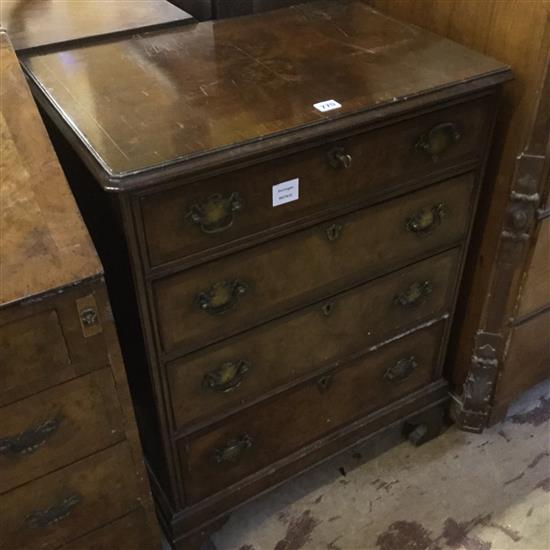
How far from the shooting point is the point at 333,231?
118cm

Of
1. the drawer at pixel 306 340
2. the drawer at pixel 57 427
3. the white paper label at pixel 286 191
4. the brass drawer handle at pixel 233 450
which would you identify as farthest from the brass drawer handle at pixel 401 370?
the drawer at pixel 57 427

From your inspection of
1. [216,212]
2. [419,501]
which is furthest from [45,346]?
[419,501]

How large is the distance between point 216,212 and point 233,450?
1.82 feet

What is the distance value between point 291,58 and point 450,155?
341mm

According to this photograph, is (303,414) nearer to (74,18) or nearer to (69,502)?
(69,502)

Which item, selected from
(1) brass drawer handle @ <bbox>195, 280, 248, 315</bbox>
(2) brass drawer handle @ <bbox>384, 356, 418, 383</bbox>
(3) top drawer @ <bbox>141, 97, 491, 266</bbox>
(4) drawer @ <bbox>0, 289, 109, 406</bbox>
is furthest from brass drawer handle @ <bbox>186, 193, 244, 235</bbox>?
(2) brass drawer handle @ <bbox>384, 356, 418, 383</bbox>

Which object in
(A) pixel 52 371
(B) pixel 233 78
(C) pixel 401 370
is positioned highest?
(B) pixel 233 78

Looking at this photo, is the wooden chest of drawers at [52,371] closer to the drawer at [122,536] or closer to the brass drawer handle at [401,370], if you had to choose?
the drawer at [122,536]

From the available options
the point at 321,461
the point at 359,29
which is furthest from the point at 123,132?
the point at 321,461

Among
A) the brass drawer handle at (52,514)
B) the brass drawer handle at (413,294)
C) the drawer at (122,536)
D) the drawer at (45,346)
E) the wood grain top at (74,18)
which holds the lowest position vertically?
the drawer at (122,536)

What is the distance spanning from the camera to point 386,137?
1.12m

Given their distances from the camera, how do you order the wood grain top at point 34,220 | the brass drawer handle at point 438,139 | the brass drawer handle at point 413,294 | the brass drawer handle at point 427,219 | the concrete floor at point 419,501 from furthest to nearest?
the concrete floor at point 419,501 → the brass drawer handle at point 413,294 → the brass drawer handle at point 427,219 → the brass drawer handle at point 438,139 → the wood grain top at point 34,220

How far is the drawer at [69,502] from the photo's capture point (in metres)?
1.02

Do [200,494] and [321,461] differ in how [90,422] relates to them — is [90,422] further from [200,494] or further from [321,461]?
[321,461]
